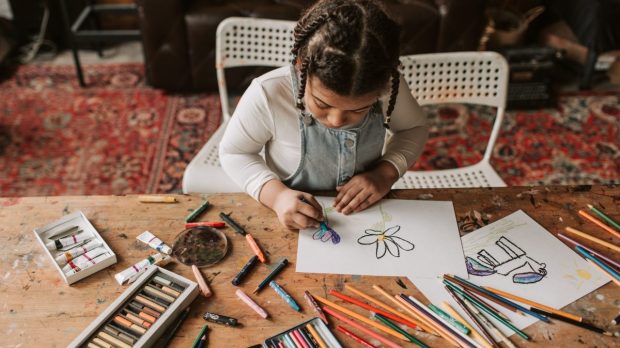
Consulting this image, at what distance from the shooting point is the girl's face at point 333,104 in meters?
0.89

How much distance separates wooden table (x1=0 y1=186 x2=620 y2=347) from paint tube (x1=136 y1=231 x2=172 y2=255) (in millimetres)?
13

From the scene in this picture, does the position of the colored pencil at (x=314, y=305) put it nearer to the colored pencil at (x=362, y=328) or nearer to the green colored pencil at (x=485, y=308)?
the colored pencil at (x=362, y=328)

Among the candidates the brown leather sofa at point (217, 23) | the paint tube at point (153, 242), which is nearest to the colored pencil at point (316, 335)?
the paint tube at point (153, 242)

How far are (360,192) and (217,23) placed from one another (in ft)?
5.41

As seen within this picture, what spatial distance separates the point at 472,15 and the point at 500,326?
2.00 meters

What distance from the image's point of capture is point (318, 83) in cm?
89

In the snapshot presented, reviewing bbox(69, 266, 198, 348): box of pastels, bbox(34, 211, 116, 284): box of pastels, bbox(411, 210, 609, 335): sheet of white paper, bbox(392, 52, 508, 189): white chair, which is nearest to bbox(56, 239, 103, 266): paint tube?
bbox(34, 211, 116, 284): box of pastels

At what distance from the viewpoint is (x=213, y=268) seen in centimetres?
93

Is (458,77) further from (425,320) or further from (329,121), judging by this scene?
(425,320)

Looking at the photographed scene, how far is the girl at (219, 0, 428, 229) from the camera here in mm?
846

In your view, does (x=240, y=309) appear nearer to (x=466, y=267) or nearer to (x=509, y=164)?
(x=466, y=267)

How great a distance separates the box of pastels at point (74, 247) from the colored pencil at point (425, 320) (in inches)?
21.0

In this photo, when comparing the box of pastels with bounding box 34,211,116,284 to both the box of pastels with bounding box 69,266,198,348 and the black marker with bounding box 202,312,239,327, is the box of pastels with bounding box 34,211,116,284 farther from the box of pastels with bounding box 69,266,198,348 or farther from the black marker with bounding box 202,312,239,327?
the black marker with bounding box 202,312,239,327

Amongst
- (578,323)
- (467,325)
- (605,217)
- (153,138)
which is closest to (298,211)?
(467,325)
